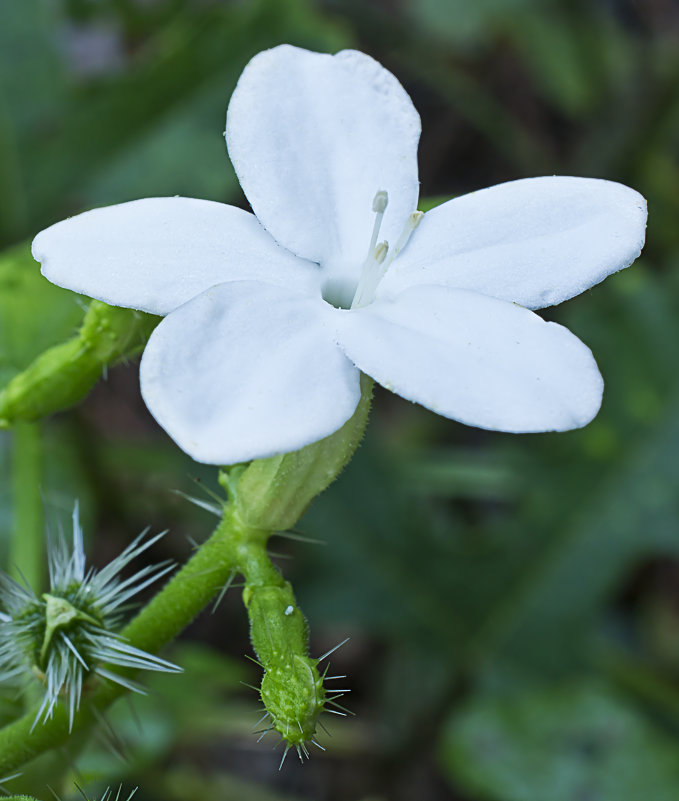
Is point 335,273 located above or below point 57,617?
above

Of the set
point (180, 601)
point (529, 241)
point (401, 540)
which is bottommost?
point (401, 540)

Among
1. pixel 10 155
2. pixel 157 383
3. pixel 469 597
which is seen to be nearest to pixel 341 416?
pixel 157 383

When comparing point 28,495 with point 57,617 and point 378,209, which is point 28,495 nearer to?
point 57,617

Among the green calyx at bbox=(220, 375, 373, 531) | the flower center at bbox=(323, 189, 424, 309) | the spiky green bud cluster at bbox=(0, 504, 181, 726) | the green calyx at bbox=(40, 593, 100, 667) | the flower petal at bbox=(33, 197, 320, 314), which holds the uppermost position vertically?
the flower petal at bbox=(33, 197, 320, 314)

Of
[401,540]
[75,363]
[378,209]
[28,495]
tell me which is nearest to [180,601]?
[75,363]

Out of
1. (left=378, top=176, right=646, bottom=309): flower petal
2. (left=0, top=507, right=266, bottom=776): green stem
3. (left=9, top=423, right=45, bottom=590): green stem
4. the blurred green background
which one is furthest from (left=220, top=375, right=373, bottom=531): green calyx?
the blurred green background

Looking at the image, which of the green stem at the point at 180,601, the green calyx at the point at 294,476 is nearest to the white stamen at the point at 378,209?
the green calyx at the point at 294,476

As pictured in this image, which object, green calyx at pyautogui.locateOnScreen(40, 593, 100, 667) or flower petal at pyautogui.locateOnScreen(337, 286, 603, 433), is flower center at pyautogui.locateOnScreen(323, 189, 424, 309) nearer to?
flower petal at pyautogui.locateOnScreen(337, 286, 603, 433)
